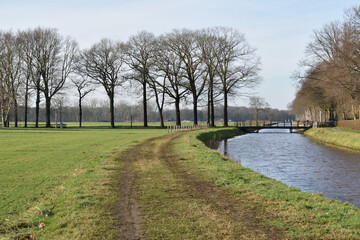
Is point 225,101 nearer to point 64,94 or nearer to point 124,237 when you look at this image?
point 64,94

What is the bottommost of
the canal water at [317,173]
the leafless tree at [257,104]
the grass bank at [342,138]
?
the canal water at [317,173]

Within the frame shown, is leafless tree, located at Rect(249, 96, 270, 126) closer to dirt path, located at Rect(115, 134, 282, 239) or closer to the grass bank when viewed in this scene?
the grass bank

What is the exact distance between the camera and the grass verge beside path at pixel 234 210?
682cm

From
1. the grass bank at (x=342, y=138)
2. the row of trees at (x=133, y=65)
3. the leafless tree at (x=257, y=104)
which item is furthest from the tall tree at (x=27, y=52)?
the leafless tree at (x=257, y=104)

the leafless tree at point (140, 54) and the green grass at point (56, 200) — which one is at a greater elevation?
the leafless tree at point (140, 54)

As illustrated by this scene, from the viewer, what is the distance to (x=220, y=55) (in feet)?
191

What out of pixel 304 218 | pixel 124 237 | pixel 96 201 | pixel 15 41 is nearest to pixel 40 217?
pixel 96 201

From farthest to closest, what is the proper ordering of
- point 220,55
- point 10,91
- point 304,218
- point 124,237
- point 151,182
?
point 10,91 → point 220,55 → point 151,182 → point 304,218 → point 124,237

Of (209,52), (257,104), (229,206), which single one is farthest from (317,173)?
(257,104)

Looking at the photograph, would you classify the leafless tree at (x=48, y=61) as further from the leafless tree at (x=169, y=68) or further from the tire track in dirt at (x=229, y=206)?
the tire track in dirt at (x=229, y=206)

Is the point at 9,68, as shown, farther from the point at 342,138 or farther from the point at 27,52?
the point at 342,138

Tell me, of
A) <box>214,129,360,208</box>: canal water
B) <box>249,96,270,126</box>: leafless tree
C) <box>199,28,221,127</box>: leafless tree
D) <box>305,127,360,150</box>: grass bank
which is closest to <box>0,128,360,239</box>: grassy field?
<box>214,129,360,208</box>: canal water

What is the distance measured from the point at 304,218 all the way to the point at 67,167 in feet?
38.5

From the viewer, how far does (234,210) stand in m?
8.39
